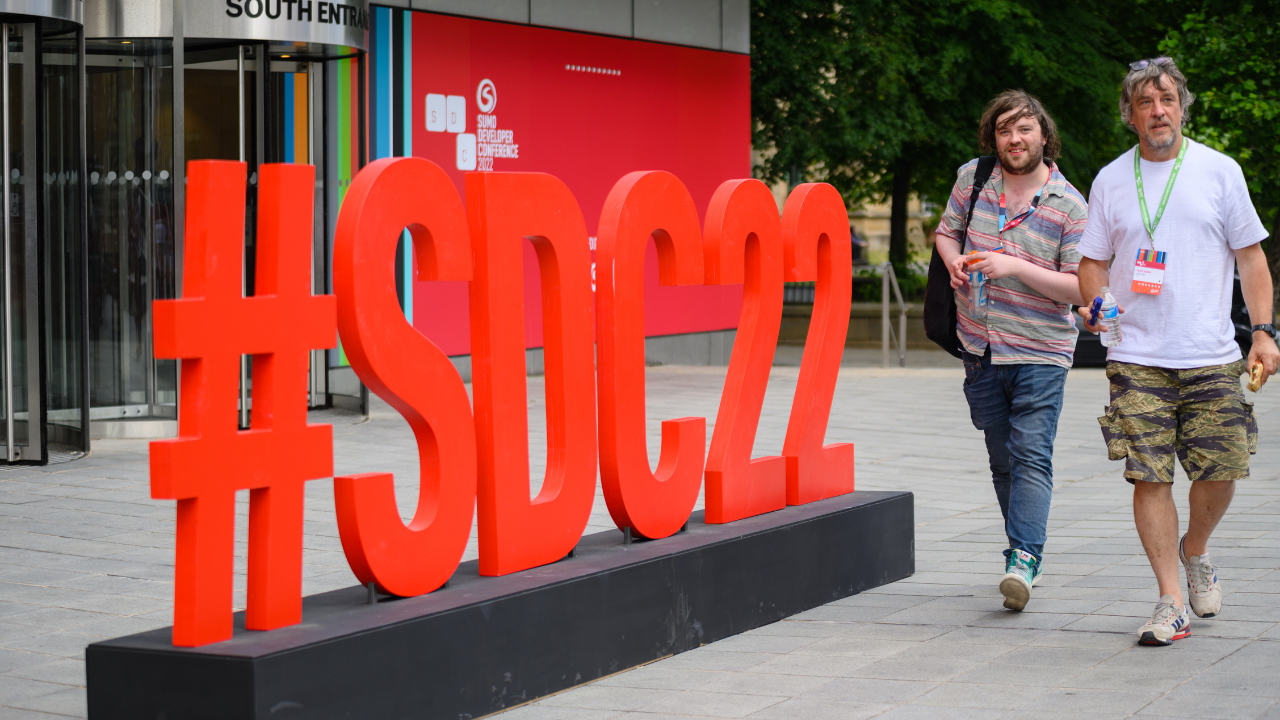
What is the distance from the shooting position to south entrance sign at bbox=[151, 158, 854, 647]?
338 cm

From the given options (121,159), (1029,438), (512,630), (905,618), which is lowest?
(905,618)

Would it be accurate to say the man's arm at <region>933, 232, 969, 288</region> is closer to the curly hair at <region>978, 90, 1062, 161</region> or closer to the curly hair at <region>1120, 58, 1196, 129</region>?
the curly hair at <region>978, 90, 1062, 161</region>

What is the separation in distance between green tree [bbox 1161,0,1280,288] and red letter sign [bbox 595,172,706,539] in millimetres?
14122

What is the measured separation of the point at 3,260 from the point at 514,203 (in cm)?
600

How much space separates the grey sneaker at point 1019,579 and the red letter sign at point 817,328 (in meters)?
0.86

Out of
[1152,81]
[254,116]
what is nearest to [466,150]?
[254,116]

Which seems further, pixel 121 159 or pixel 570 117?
pixel 570 117

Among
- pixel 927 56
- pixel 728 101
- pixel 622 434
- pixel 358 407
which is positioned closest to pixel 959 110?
pixel 927 56

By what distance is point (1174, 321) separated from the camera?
4.58 metres

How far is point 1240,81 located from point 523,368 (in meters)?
16.3

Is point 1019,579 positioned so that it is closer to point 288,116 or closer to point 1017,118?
point 1017,118

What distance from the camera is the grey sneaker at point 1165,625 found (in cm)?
454

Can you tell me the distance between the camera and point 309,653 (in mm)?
3402

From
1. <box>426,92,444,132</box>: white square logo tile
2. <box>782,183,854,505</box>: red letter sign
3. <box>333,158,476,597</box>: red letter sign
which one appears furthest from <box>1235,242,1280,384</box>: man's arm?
<box>426,92,444,132</box>: white square logo tile
